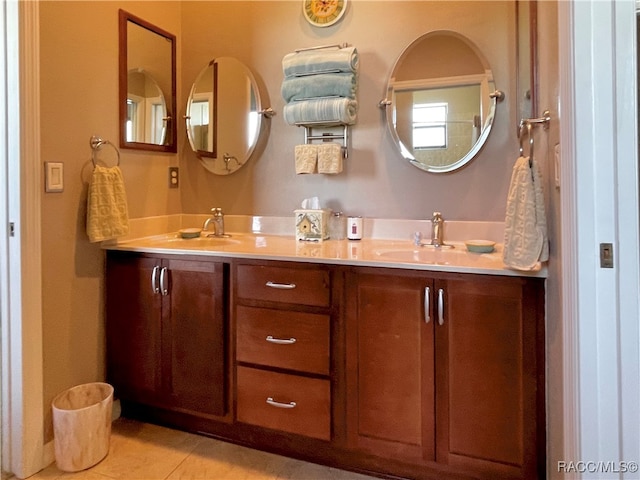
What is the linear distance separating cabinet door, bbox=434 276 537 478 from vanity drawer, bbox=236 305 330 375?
0.44 meters

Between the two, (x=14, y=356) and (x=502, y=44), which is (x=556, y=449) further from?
(x=14, y=356)

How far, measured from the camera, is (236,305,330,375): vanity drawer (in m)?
1.67

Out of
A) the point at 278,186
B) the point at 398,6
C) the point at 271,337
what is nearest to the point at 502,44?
the point at 398,6

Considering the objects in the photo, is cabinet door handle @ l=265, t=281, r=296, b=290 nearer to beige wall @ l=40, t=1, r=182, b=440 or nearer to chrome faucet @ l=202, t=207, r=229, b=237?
chrome faucet @ l=202, t=207, r=229, b=237

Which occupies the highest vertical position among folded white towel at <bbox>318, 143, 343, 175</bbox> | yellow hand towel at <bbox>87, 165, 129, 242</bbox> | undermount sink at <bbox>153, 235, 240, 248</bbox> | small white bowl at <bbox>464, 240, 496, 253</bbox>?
folded white towel at <bbox>318, 143, 343, 175</bbox>

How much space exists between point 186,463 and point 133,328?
0.63 metres

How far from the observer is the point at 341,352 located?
5.41ft

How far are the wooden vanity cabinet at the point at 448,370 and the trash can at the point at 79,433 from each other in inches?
39.7

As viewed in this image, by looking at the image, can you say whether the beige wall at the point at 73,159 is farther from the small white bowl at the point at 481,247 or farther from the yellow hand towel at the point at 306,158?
the small white bowl at the point at 481,247

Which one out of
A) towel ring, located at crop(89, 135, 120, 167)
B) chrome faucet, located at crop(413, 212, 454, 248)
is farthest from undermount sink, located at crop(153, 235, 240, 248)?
chrome faucet, located at crop(413, 212, 454, 248)

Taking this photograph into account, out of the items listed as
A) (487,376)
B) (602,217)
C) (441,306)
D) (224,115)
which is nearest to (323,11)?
(224,115)

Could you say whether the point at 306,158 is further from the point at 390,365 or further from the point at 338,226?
the point at 390,365

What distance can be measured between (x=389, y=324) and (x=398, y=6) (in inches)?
58.4

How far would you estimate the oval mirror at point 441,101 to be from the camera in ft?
6.35
